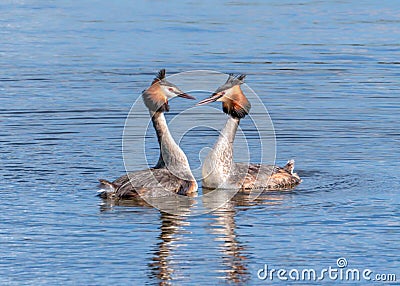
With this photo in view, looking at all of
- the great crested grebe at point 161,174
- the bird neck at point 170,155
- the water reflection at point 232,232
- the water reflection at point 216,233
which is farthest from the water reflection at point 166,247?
the bird neck at point 170,155

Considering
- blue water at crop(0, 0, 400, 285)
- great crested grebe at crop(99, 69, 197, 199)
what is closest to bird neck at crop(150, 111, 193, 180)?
great crested grebe at crop(99, 69, 197, 199)

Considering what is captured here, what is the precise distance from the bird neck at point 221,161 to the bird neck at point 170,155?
325 millimetres

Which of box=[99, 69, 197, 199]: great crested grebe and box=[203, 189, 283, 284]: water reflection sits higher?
box=[99, 69, 197, 199]: great crested grebe

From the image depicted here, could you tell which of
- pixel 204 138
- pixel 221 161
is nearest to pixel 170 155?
pixel 221 161

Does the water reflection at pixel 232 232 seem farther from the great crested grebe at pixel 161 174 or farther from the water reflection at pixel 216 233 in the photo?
the great crested grebe at pixel 161 174

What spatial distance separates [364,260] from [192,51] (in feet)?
46.1

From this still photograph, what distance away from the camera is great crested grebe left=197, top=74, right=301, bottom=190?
14.3m

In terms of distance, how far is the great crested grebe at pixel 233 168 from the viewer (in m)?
14.3

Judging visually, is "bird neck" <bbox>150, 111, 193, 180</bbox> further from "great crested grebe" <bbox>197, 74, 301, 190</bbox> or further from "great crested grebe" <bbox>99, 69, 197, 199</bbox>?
"great crested grebe" <bbox>197, 74, 301, 190</bbox>

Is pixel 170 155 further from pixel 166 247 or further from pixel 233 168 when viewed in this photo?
pixel 166 247

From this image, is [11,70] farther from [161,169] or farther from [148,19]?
[161,169]

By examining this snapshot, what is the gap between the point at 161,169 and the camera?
14188 mm

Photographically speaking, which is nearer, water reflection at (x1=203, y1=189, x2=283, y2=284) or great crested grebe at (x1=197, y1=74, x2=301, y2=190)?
water reflection at (x1=203, y1=189, x2=283, y2=284)

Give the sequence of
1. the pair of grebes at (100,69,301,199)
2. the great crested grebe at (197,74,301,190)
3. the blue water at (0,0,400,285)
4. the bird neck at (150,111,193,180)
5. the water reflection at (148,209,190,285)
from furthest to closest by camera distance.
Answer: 1. the great crested grebe at (197,74,301,190)
2. the bird neck at (150,111,193,180)
3. the pair of grebes at (100,69,301,199)
4. the blue water at (0,0,400,285)
5. the water reflection at (148,209,190,285)
